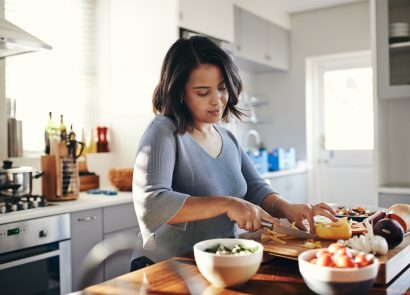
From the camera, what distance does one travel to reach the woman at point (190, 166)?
4.12 feet

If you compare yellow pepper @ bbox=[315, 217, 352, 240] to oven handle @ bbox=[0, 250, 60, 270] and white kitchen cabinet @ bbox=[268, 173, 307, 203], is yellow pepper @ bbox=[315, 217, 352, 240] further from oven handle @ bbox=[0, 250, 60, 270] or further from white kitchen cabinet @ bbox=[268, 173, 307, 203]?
white kitchen cabinet @ bbox=[268, 173, 307, 203]

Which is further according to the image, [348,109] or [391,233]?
[348,109]

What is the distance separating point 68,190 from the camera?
8.66 feet

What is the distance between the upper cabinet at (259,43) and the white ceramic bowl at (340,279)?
323 centimetres

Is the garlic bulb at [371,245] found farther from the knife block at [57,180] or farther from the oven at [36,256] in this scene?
the knife block at [57,180]

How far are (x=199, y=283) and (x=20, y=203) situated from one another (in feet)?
5.20

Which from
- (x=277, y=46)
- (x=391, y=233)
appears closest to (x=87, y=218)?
(x=391, y=233)

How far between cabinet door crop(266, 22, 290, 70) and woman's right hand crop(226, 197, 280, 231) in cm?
352

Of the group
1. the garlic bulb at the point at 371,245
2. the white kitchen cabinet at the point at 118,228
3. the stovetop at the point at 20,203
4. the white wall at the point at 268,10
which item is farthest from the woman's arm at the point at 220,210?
the white wall at the point at 268,10

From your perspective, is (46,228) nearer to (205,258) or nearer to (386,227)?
(205,258)

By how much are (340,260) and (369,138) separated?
4.04 meters

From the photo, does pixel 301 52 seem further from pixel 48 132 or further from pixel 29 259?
pixel 29 259

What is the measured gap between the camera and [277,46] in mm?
4785

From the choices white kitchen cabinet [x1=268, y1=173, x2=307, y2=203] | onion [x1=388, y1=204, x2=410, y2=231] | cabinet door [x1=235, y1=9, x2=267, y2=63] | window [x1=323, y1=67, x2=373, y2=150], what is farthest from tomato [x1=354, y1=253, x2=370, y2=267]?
window [x1=323, y1=67, x2=373, y2=150]
